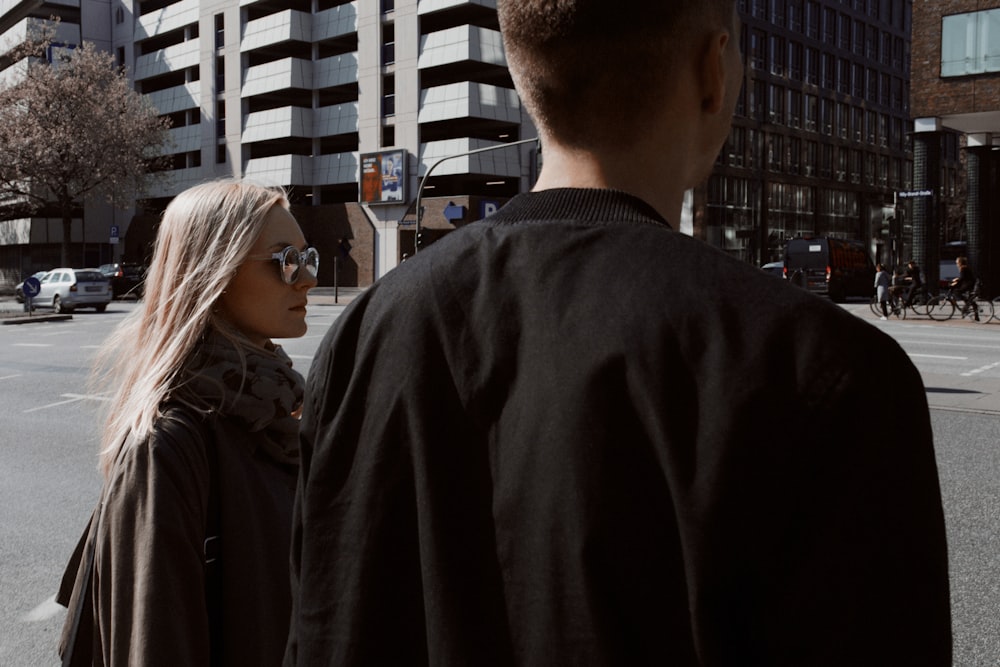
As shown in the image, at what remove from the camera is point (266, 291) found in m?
2.31

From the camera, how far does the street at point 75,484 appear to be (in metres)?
4.57

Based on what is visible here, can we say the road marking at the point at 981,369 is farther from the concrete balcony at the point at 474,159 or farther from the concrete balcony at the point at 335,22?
the concrete balcony at the point at 335,22

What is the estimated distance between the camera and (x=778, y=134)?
5859 centimetres

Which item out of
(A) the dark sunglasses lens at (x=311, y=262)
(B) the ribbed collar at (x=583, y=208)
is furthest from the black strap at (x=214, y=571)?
(B) the ribbed collar at (x=583, y=208)

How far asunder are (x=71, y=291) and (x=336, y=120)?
2201cm

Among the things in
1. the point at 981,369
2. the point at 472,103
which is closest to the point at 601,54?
the point at 981,369

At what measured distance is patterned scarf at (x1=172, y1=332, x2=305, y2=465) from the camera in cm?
208

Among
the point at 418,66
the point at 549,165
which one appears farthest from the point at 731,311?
the point at 418,66

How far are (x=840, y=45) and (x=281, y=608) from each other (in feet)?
229

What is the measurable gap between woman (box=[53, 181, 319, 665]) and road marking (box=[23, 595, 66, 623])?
2.84 m

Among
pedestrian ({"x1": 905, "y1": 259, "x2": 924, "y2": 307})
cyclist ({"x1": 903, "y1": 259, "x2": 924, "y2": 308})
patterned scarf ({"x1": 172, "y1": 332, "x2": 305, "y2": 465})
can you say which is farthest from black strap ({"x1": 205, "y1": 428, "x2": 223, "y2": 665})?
pedestrian ({"x1": 905, "y1": 259, "x2": 924, "y2": 307})

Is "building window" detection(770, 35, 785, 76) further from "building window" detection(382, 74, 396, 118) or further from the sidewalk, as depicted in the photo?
the sidewalk

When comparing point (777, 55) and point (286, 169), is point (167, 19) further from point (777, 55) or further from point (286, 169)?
point (777, 55)

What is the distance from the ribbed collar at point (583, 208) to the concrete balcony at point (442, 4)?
42713 mm
